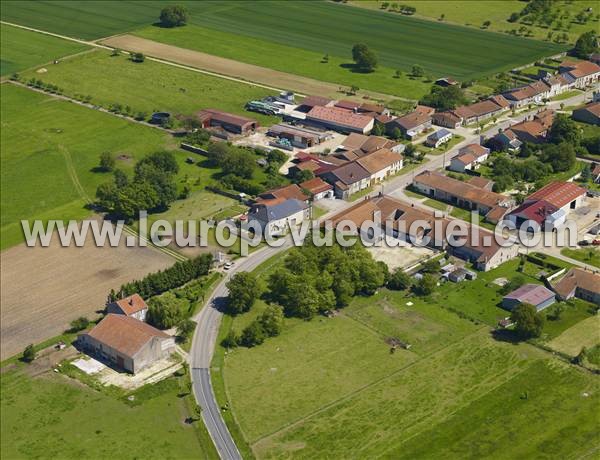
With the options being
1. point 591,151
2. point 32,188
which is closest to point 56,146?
point 32,188

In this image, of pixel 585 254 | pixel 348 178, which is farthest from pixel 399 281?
pixel 348 178

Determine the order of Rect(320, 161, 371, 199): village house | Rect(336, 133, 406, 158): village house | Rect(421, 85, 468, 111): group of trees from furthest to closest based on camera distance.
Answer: Rect(421, 85, 468, 111): group of trees → Rect(336, 133, 406, 158): village house → Rect(320, 161, 371, 199): village house

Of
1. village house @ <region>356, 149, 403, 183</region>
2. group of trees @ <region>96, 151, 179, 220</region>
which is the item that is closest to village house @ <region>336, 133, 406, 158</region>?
village house @ <region>356, 149, 403, 183</region>

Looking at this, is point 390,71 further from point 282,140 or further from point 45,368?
point 45,368

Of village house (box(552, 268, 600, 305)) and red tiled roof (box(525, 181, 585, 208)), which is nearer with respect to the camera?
village house (box(552, 268, 600, 305))

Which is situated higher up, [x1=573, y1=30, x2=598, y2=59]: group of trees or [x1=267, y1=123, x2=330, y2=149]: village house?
[x1=573, y1=30, x2=598, y2=59]: group of trees

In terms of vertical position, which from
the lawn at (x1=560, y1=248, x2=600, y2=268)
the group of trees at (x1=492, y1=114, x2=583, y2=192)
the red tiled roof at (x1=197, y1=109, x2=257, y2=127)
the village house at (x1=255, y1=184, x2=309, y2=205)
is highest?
the group of trees at (x1=492, y1=114, x2=583, y2=192)

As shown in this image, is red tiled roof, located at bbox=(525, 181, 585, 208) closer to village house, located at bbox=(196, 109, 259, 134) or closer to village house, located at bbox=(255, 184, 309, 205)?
village house, located at bbox=(255, 184, 309, 205)
